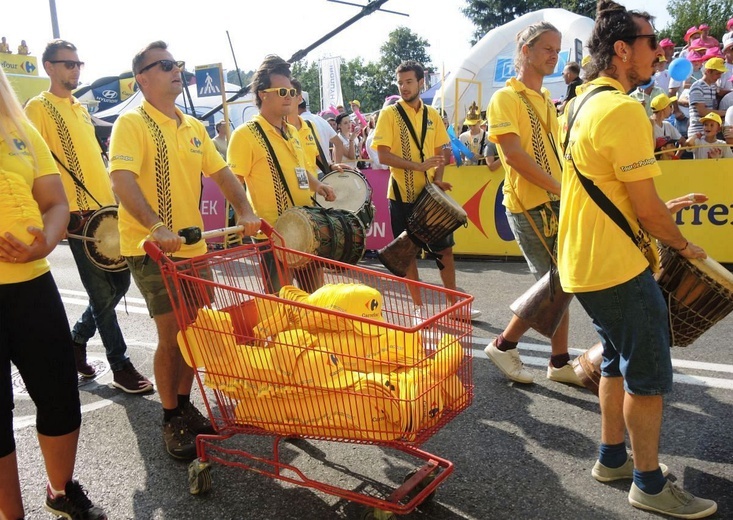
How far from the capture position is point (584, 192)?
2.60 metres

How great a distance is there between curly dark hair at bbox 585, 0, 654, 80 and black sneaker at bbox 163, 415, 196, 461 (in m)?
2.76

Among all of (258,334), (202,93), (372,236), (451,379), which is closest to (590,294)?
(451,379)

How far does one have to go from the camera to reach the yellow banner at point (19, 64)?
75.7 feet

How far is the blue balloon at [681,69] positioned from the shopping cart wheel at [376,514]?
36.5 feet

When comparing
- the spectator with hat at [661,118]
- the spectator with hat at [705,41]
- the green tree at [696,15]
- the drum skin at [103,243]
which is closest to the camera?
the drum skin at [103,243]

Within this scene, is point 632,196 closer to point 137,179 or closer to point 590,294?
point 590,294

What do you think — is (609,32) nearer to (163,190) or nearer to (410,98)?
(163,190)

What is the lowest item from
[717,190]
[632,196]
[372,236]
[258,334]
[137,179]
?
[372,236]

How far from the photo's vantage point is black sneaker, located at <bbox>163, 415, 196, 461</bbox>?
3.32 metres

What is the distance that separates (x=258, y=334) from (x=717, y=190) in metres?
6.51

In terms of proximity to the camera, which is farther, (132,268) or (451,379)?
(132,268)

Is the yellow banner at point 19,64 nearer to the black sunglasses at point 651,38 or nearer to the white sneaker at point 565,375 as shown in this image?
the white sneaker at point 565,375

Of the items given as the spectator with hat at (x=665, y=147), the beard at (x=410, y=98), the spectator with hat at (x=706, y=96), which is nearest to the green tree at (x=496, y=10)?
the spectator with hat at (x=706, y=96)

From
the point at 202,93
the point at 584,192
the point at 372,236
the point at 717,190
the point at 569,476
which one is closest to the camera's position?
the point at 584,192
